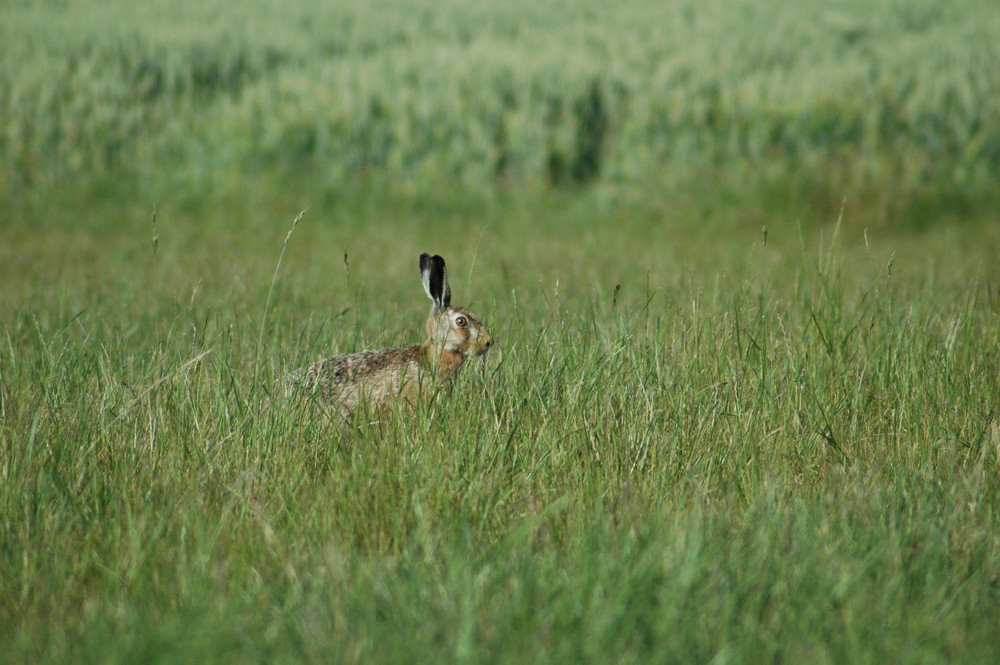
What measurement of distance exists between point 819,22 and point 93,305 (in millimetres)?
15077

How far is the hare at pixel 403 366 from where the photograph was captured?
13.0 ft

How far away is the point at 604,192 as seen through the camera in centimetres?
1191

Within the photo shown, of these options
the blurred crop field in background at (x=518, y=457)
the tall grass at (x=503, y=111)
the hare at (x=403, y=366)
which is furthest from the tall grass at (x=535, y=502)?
the tall grass at (x=503, y=111)

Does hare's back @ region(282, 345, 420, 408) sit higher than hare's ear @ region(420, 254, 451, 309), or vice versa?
hare's ear @ region(420, 254, 451, 309)

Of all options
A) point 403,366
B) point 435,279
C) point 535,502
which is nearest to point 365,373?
point 403,366

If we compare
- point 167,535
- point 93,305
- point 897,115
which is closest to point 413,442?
point 167,535

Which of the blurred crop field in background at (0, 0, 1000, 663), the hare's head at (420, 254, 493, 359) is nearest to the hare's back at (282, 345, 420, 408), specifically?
the blurred crop field in background at (0, 0, 1000, 663)

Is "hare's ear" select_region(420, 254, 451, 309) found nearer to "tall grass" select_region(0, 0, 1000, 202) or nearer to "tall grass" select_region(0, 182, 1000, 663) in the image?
"tall grass" select_region(0, 182, 1000, 663)

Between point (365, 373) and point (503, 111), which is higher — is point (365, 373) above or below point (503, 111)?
below

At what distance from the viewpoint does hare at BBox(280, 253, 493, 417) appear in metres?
3.96

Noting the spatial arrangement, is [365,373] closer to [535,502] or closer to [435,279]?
[435,279]

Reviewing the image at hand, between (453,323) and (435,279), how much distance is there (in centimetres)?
25

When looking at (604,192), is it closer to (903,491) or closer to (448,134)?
(448,134)

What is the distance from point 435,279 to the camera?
15.2ft
